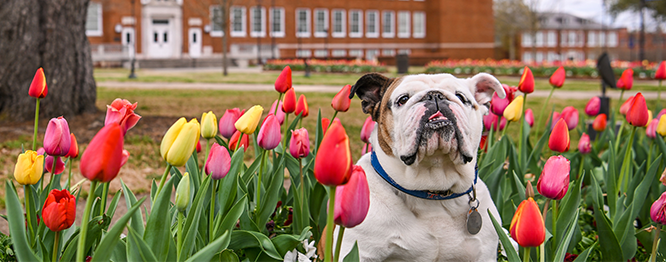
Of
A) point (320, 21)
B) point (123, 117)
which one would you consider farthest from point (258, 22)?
point (123, 117)

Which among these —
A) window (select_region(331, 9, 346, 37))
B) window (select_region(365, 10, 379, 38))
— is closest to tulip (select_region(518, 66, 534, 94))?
window (select_region(331, 9, 346, 37))

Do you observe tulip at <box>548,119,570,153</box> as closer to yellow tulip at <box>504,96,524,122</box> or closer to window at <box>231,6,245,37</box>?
yellow tulip at <box>504,96,524,122</box>

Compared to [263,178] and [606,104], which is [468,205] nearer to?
[263,178]

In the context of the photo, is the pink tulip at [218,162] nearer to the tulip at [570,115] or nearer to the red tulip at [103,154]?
the red tulip at [103,154]

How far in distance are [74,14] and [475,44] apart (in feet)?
130

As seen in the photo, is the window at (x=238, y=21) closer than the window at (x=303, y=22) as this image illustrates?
Yes

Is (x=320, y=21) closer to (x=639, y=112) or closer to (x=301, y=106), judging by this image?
(x=301, y=106)

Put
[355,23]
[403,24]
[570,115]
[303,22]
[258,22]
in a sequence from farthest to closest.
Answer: [403,24] → [355,23] → [303,22] → [258,22] → [570,115]

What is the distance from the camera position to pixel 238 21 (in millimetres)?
37562

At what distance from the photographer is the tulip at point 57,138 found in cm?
158

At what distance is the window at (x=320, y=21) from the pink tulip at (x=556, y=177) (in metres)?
39.0

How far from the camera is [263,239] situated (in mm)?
1829

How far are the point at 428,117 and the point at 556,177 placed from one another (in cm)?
40

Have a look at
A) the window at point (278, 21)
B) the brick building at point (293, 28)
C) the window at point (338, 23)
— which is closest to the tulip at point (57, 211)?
the brick building at point (293, 28)
